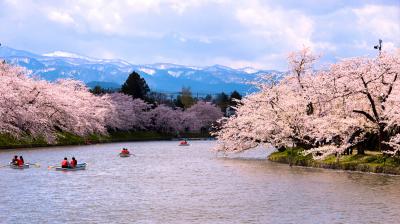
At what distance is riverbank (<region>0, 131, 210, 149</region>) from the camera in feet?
254

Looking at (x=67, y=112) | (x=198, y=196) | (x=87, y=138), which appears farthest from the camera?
(x=87, y=138)

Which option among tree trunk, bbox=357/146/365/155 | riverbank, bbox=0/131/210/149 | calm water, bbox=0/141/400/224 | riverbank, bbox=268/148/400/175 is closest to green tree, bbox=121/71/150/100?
riverbank, bbox=0/131/210/149

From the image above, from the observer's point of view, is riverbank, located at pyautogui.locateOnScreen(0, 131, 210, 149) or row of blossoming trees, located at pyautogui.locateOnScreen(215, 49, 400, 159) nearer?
row of blossoming trees, located at pyautogui.locateOnScreen(215, 49, 400, 159)

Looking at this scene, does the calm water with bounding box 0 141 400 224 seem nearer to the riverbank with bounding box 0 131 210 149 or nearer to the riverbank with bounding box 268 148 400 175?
the riverbank with bounding box 268 148 400 175

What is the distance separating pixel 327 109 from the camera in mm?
52375

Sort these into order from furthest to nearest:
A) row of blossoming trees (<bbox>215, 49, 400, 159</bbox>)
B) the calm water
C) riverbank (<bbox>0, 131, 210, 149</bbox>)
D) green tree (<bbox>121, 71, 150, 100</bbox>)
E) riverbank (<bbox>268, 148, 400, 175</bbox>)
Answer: green tree (<bbox>121, 71, 150, 100</bbox>)
riverbank (<bbox>0, 131, 210, 149</bbox>)
row of blossoming trees (<bbox>215, 49, 400, 159</bbox>)
riverbank (<bbox>268, 148, 400, 175</bbox>)
the calm water

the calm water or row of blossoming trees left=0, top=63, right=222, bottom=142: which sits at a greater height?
row of blossoming trees left=0, top=63, right=222, bottom=142

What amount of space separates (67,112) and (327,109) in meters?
43.9

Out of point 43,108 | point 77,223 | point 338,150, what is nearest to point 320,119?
point 338,150

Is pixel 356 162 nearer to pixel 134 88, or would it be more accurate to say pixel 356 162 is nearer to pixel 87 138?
pixel 87 138

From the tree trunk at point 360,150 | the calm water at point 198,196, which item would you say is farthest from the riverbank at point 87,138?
the tree trunk at point 360,150

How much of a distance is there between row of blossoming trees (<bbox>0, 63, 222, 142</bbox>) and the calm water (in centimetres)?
2247

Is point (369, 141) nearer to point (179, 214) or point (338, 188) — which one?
point (338, 188)

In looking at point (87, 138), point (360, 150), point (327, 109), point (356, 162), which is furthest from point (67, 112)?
point (356, 162)
